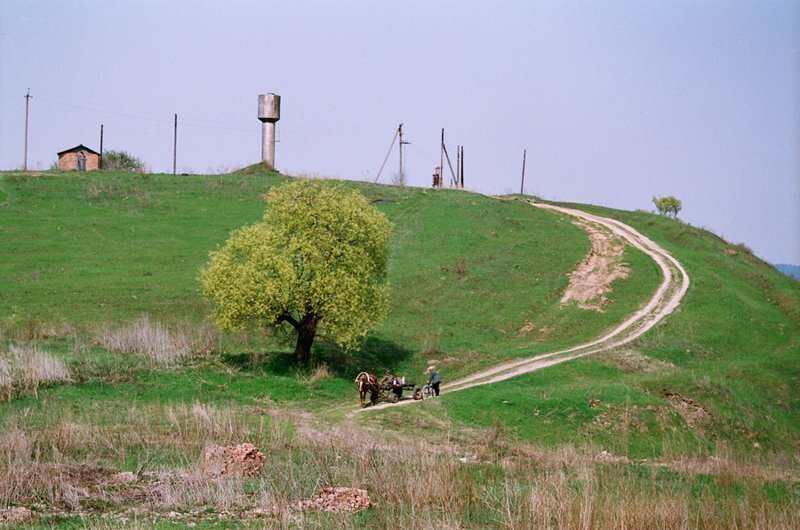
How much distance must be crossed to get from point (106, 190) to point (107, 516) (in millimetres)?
49782

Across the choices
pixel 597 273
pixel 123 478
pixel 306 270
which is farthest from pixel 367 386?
pixel 597 273

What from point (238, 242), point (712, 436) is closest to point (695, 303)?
point (712, 436)

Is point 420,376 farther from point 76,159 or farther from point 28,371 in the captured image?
point 76,159

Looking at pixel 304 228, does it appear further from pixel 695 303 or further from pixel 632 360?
pixel 695 303

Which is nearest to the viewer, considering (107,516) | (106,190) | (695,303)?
(107,516)

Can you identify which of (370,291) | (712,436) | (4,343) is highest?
(370,291)

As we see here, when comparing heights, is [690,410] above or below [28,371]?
below

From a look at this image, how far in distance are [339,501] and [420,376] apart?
63.8ft

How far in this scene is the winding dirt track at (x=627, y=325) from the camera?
33281 millimetres

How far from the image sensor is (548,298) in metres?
46.2

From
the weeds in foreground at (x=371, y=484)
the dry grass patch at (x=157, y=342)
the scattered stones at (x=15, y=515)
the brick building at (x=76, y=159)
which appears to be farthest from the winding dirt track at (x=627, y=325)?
the brick building at (x=76, y=159)

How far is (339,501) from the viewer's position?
1511 cm

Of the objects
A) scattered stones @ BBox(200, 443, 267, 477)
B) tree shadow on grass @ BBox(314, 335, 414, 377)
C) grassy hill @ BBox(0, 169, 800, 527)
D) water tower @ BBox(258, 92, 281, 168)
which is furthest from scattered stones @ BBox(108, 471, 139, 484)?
water tower @ BBox(258, 92, 281, 168)

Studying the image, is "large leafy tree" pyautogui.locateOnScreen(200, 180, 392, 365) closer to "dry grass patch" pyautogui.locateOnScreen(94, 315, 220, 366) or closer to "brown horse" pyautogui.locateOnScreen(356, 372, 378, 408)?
"dry grass patch" pyautogui.locateOnScreen(94, 315, 220, 366)
